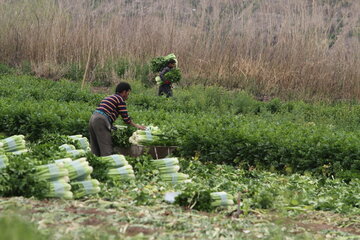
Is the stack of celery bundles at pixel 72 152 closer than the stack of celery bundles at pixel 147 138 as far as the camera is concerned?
Yes

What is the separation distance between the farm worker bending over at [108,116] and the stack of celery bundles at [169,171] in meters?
1.80

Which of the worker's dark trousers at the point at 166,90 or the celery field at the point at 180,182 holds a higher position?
the celery field at the point at 180,182

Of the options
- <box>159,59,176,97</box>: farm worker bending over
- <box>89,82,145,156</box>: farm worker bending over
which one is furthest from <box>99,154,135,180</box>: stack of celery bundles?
<box>159,59,176,97</box>: farm worker bending over

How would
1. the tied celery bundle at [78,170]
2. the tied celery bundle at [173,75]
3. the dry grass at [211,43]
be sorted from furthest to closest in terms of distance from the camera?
the dry grass at [211,43], the tied celery bundle at [173,75], the tied celery bundle at [78,170]

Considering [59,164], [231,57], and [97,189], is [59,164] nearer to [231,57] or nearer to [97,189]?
[97,189]

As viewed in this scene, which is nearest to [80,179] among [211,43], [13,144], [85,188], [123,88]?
[85,188]

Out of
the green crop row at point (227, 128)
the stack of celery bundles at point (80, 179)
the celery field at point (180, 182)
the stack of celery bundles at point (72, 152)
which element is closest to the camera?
the celery field at point (180, 182)

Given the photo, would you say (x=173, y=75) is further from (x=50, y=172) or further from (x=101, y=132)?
(x=50, y=172)

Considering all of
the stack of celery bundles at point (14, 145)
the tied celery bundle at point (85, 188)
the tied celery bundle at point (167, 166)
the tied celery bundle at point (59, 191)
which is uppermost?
the tied celery bundle at point (59, 191)

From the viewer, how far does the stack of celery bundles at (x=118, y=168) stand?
22.0ft

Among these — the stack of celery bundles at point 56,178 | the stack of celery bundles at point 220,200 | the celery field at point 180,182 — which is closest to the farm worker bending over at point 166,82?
the celery field at point 180,182

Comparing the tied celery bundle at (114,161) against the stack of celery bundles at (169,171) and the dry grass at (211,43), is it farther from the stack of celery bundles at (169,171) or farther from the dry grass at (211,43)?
the dry grass at (211,43)

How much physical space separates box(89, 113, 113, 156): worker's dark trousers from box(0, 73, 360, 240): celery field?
28 centimetres

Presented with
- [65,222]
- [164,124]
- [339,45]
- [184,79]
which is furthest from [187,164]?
[339,45]
